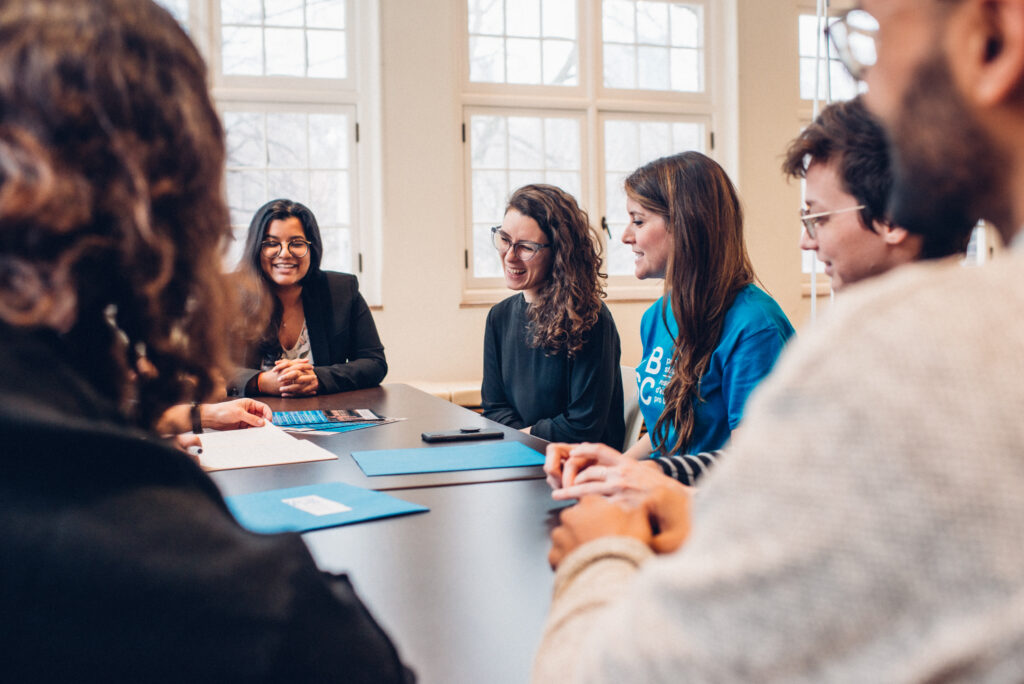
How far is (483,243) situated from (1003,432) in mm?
4458

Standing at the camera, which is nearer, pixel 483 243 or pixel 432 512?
pixel 432 512

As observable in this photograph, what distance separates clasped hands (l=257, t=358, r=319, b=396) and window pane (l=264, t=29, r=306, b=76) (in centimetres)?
232

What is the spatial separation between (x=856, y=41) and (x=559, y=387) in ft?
6.64

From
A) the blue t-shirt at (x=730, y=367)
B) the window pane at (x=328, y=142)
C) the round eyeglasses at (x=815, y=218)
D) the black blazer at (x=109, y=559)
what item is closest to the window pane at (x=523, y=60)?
the window pane at (x=328, y=142)

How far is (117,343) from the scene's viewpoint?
0.69 metres

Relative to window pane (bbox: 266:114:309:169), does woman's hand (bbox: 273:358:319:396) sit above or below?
below

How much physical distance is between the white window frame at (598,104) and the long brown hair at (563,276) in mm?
1865

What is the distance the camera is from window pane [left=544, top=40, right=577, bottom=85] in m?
4.86

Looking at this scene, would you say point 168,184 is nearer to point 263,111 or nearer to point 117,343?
point 117,343

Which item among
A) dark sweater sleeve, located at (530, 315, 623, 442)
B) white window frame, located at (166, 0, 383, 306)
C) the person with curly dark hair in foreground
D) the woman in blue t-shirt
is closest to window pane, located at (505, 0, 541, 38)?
white window frame, located at (166, 0, 383, 306)

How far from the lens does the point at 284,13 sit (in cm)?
450

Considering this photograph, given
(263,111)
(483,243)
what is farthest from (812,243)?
(263,111)

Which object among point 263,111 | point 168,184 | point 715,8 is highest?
point 715,8

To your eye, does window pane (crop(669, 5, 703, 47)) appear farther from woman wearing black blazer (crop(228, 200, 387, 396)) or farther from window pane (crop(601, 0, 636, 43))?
woman wearing black blazer (crop(228, 200, 387, 396))
